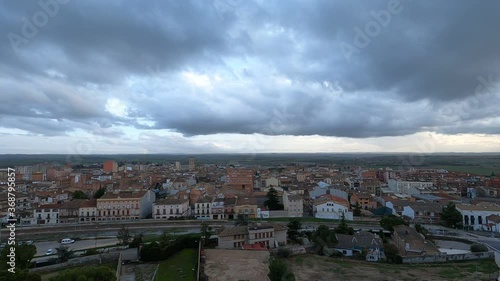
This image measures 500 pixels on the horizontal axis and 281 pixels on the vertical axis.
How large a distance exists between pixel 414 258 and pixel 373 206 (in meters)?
19.4

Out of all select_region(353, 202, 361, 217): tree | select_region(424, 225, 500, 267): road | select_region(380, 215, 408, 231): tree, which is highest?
select_region(380, 215, 408, 231): tree

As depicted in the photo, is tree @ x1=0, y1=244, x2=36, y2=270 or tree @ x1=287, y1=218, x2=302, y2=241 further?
tree @ x1=287, y1=218, x2=302, y2=241

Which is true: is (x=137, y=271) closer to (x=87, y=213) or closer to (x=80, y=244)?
(x=80, y=244)

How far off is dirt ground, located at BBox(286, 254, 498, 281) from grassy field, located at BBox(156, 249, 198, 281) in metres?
5.90

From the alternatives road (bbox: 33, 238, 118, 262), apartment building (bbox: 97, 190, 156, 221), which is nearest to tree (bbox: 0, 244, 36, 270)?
road (bbox: 33, 238, 118, 262)

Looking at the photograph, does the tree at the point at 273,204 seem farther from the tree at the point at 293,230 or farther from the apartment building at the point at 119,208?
the apartment building at the point at 119,208

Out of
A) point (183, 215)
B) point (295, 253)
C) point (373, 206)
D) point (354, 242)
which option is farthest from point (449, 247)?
point (183, 215)

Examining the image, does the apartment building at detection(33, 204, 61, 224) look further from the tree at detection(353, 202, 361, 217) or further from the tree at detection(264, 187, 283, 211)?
the tree at detection(353, 202, 361, 217)

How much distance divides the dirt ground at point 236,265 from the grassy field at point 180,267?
862 mm

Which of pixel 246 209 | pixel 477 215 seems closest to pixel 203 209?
pixel 246 209

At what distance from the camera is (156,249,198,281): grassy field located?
730 inches

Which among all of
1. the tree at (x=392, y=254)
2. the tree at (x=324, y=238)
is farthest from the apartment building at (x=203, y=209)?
the tree at (x=392, y=254)

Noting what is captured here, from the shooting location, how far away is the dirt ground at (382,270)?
61.9 feet

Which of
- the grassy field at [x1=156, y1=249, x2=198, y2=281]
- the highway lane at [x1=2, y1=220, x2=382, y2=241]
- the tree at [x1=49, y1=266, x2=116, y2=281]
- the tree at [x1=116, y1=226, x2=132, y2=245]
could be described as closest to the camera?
the tree at [x1=49, y1=266, x2=116, y2=281]
